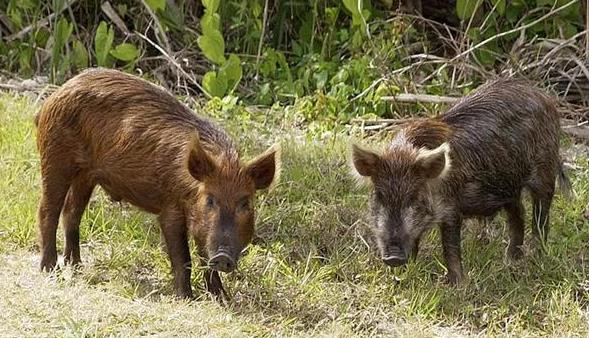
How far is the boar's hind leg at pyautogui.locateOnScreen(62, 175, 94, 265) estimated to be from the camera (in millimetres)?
6773

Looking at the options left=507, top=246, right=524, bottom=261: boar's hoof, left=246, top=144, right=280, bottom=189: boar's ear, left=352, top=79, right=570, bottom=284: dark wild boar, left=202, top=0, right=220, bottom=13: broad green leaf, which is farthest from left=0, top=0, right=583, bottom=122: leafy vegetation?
left=246, top=144, right=280, bottom=189: boar's ear

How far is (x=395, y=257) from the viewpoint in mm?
6289

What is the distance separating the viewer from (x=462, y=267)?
6.67 meters

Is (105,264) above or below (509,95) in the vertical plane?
below

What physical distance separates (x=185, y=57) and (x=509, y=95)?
12.2 ft

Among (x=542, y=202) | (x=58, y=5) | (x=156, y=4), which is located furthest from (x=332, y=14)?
(x=542, y=202)

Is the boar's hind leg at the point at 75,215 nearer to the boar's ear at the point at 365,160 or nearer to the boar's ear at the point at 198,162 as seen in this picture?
the boar's ear at the point at 198,162

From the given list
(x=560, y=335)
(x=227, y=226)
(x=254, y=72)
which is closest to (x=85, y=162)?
(x=227, y=226)

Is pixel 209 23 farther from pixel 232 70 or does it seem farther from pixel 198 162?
pixel 198 162

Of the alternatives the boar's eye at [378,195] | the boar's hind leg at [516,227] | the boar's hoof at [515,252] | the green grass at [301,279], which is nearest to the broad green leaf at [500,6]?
the green grass at [301,279]

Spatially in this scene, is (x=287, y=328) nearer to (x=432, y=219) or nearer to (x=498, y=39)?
(x=432, y=219)

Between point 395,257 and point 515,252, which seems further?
point 515,252

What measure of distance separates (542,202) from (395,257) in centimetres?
120

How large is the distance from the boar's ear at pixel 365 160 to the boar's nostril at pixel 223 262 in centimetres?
88
